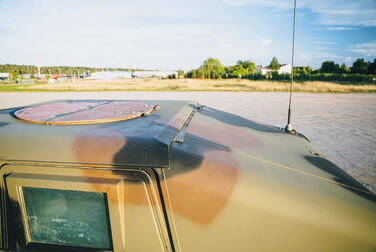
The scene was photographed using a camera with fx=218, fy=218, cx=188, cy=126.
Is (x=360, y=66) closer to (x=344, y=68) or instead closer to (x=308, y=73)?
(x=344, y=68)

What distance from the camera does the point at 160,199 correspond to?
3.34 ft

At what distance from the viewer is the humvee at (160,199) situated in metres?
0.98

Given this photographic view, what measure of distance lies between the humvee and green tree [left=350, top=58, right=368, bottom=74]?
5742 centimetres

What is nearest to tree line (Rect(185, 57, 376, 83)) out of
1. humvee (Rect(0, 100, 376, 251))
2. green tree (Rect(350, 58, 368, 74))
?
green tree (Rect(350, 58, 368, 74))

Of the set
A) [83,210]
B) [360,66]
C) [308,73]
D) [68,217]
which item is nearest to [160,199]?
[83,210]

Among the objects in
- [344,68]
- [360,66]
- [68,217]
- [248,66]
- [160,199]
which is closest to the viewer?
[160,199]

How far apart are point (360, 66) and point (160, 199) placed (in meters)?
59.3

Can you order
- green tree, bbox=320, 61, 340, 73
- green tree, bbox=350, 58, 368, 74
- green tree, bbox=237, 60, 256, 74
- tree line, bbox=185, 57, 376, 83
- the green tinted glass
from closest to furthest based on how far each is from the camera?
the green tinted glass → tree line, bbox=185, 57, 376, 83 → green tree, bbox=350, 58, 368, 74 → green tree, bbox=320, 61, 340, 73 → green tree, bbox=237, 60, 256, 74

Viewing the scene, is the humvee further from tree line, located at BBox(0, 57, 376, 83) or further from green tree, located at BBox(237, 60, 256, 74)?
green tree, located at BBox(237, 60, 256, 74)

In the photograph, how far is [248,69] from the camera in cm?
6800

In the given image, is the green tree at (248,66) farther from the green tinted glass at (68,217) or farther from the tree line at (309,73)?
the green tinted glass at (68,217)

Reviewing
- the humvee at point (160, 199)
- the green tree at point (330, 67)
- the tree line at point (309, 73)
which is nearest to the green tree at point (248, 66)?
the tree line at point (309, 73)

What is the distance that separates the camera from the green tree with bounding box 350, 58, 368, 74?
45.1 metres

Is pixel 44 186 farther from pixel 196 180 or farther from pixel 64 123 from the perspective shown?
pixel 196 180
